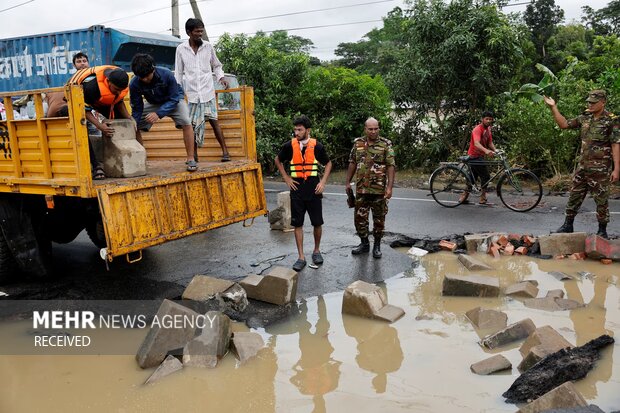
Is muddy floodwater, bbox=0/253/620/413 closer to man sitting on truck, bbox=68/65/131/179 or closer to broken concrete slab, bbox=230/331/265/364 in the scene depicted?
broken concrete slab, bbox=230/331/265/364

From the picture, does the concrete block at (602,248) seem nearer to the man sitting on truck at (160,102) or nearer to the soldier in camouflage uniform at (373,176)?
the soldier in camouflage uniform at (373,176)

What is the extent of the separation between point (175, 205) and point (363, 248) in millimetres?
2401

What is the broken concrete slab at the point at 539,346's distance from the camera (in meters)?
3.52

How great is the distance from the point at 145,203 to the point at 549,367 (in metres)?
3.28

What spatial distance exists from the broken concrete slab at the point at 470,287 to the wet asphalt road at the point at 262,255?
0.81m

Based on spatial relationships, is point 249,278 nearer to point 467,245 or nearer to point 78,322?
point 78,322

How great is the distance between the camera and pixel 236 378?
3.64 metres

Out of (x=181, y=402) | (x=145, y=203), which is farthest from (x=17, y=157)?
(x=181, y=402)

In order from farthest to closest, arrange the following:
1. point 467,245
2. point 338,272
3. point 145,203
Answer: point 467,245
point 338,272
point 145,203

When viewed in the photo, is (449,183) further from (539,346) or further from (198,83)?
(539,346)

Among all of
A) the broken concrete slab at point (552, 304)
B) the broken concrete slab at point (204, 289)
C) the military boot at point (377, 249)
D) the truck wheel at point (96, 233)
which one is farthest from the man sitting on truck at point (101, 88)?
the broken concrete slab at point (552, 304)

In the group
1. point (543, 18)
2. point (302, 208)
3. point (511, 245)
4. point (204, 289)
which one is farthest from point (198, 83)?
point (543, 18)

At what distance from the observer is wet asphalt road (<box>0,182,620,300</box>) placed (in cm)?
538

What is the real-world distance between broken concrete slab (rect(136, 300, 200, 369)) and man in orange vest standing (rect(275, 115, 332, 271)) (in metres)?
1.93
